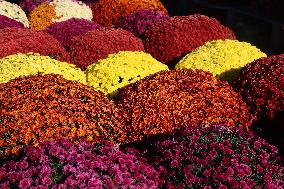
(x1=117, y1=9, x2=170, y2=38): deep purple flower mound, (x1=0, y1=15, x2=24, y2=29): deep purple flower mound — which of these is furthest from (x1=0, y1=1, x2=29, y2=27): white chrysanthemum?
(x1=117, y1=9, x2=170, y2=38): deep purple flower mound

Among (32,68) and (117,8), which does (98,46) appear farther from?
(117,8)

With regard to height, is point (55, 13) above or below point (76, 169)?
below

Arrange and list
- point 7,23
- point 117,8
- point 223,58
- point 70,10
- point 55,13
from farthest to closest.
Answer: point 70,10 < point 55,13 < point 117,8 < point 7,23 < point 223,58

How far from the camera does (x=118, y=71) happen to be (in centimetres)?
569

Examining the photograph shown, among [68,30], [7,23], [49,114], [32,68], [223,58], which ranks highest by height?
[49,114]

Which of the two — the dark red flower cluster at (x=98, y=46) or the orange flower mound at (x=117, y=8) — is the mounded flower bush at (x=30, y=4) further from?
the dark red flower cluster at (x=98, y=46)

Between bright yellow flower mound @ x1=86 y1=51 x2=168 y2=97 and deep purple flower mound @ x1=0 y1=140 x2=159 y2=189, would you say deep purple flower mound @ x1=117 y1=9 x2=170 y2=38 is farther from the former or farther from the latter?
deep purple flower mound @ x1=0 y1=140 x2=159 y2=189

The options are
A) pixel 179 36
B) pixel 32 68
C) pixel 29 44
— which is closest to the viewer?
pixel 32 68

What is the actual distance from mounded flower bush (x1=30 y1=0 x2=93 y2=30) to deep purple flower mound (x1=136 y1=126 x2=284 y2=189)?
22.0 ft

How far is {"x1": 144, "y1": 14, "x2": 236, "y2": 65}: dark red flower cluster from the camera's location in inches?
289

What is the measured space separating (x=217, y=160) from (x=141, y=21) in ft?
17.1

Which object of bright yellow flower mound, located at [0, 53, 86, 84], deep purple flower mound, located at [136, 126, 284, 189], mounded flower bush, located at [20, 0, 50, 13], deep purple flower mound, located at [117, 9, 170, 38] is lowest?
mounded flower bush, located at [20, 0, 50, 13]

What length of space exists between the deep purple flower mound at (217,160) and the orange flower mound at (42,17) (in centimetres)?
666

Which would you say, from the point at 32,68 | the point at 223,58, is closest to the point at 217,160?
the point at 223,58
